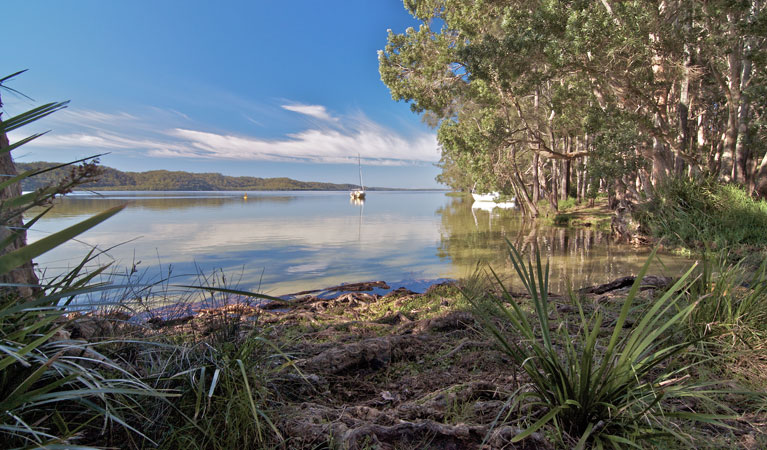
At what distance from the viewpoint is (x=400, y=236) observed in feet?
50.5

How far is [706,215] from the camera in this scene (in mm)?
9156

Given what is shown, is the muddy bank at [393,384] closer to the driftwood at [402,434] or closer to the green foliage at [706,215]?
the driftwood at [402,434]

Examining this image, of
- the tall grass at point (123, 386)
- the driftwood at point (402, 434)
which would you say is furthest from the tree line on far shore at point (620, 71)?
the tall grass at point (123, 386)

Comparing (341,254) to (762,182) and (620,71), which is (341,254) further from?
(762,182)

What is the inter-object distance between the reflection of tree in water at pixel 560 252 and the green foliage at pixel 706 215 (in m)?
1.01

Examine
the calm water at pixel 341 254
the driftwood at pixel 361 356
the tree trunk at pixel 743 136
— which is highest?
the tree trunk at pixel 743 136

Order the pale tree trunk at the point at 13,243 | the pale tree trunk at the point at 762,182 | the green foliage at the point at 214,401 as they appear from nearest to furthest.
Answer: the green foliage at the point at 214,401 → the pale tree trunk at the point at 13,243 → the pale tree trunk at the point at 762,182

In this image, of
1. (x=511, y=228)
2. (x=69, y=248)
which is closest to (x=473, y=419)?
(x=69, y=248)

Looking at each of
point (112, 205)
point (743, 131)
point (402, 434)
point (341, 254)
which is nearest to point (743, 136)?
point (743, 131)

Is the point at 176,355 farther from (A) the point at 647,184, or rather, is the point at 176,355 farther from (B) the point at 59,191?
(A) the point at 647,184

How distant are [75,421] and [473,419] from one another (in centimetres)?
162

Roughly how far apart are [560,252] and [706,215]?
3.28 metres

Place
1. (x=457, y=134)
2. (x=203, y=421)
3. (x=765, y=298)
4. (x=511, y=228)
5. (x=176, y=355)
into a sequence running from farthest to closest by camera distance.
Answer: (x=511, y=228) → (x=457, y=134) → (x=765, y=298) → (x=176, y=355) → (x=203, y=421)

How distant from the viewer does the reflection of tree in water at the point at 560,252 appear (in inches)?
309
